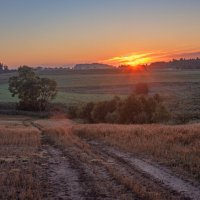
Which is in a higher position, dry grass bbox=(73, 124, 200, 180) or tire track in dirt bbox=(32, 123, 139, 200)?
tire track in dirt bbox=(32, 123, 139, 200)

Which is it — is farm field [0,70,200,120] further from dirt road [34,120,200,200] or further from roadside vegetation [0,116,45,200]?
dirt road [34,120,200,200]

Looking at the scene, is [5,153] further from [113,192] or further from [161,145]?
[113,192]

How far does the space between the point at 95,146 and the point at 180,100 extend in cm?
9103

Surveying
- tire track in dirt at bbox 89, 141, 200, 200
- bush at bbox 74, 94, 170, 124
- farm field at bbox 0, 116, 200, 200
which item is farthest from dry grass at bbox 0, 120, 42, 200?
bush at bbox 74, 94, 170, 124

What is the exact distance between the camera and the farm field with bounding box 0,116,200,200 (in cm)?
1340

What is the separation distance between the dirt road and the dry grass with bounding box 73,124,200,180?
0.94 meters

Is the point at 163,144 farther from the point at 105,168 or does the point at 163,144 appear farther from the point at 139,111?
the point at 139,111

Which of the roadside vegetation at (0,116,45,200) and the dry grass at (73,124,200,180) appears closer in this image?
the roadside vegetation at (0,116,45,200)

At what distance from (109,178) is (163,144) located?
9.52 meters

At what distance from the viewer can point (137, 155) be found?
70.4 feet

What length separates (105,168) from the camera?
1769cm

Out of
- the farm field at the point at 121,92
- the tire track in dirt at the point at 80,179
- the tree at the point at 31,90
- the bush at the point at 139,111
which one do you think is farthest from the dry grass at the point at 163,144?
the tree at the point at 31,90

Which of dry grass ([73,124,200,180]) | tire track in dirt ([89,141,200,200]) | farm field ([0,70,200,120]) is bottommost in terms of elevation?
farm field ([0,70,200,120])

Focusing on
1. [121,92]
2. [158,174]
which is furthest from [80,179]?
[121,92]
